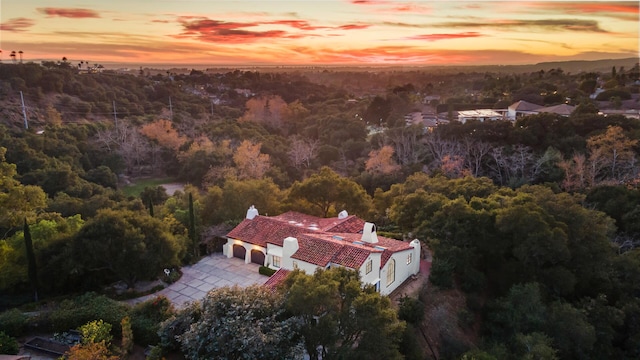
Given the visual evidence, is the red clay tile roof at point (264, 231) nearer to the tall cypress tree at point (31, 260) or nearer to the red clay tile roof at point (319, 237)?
the red clay tile roof at point (319, 237)

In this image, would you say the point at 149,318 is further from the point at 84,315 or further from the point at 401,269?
the point at 401,269

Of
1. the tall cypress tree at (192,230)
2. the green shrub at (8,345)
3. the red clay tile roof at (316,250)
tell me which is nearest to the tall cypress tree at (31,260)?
the green shrub at (8,345)

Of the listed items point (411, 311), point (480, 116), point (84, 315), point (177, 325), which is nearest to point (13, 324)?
point (84, 315)

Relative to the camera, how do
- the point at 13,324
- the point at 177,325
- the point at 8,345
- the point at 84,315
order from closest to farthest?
1. the point at 177,325
2. the point at 8,345
3. the point at 13,324
4. the point at 84,315

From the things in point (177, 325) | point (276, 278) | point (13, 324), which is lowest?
point (13, 324)

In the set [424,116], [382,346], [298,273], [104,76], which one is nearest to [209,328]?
[298,273]
